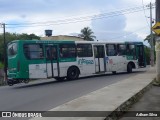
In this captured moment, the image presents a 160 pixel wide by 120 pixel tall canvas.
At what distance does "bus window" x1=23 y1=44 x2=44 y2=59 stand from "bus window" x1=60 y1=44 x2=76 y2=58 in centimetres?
171

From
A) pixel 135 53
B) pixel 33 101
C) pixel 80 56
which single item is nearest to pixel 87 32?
pixel 135 53

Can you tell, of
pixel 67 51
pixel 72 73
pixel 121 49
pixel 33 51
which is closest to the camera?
pixel 33 51

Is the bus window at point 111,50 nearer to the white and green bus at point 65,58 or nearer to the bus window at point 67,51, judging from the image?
the white and green bus at point 65,58

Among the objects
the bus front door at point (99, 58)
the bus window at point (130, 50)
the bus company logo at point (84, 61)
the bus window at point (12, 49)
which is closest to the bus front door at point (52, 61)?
the bus window at point (12, 49)

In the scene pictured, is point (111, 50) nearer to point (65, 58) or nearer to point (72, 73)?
point (72, 73)

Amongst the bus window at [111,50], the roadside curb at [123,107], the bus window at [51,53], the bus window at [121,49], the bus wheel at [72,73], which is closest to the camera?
the roadside curb at [123,107]

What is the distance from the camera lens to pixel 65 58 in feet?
69.4

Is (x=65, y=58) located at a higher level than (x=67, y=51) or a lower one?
lower

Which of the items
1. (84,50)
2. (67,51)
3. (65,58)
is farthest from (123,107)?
(84,50)

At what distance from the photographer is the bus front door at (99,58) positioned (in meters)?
23.7

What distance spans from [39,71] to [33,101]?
726 centimetres

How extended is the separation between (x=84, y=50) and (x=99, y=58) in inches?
63.2

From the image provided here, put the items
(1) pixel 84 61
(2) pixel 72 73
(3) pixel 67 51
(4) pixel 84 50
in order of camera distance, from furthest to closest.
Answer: (4) pixel 84 50 → (1) pixel 84 61 → (2) pixel 72 73 → (3) pixel 67 51

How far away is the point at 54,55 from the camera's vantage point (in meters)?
20.4
